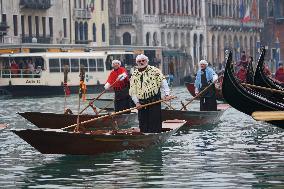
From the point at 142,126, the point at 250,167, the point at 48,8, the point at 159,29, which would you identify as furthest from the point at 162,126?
the point at 159,29

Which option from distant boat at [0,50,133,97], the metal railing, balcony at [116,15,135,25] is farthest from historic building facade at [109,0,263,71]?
the metal railing

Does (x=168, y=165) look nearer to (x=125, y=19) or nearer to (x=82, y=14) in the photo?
(x=82, y=14)

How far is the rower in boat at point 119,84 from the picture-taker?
23.1m

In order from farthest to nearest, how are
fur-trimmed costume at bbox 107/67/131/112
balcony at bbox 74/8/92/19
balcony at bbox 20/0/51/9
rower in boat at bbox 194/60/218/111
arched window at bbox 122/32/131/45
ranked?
arched window at bbox 122/32/131/45, balcony at bbox 74/8/92/19, balcony at bbox 20/0/51/9, rower in boat at bbox 194/60/218/111, fur-trimmed costume at bbox 107/67/131/112

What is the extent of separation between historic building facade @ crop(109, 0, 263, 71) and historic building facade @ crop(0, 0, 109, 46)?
3428mm

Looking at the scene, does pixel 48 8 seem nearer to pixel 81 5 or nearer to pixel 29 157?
pixel 81 5

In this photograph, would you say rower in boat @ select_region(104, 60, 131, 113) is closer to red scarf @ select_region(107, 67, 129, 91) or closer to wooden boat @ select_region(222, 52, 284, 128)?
red scarf @ select_region(107, 67, 129, 91)

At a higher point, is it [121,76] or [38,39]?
[121,76]

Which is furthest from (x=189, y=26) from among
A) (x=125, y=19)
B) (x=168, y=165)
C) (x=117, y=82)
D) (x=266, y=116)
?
(x=266, y=116)

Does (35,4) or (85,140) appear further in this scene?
(35,4)

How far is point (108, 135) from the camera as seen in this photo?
60.6ft

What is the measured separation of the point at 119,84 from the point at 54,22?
46.1m

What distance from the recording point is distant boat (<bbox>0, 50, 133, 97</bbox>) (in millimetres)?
50906

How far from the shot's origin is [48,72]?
2028 inches
